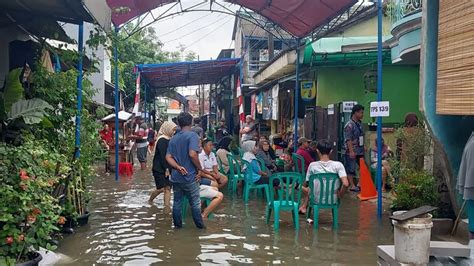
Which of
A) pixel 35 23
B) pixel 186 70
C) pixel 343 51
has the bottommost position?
pixel 35 23

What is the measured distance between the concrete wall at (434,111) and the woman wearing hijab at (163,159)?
4.29m

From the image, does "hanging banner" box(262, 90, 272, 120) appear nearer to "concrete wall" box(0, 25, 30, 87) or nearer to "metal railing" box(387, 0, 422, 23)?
"metal railing" box(387, 0, 422, 23)

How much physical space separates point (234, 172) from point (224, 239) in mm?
4106

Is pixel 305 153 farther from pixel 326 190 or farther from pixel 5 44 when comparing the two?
pixel 5 44

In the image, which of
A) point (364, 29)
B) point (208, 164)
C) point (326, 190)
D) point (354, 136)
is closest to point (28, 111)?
point (208, 164)

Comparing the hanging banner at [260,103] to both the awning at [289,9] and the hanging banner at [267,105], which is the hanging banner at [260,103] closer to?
the hanging banner at [267,105]

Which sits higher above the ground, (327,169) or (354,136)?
(354,136)

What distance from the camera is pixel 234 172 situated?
11008 mm

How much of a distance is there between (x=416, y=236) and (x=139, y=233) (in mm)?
4019

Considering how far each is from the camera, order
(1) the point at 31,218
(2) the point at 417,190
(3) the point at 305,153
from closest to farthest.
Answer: (1) the point at 31,218
(2) the point at 417,190
(3) the point at 305,153

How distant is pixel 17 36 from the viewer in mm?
8594

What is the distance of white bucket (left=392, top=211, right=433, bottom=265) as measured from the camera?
4.79 metres

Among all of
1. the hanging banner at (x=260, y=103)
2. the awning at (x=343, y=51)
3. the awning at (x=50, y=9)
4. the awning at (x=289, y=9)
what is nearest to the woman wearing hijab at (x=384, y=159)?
the awning at (x=343, y=51)

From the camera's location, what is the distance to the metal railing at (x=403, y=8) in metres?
7.86
